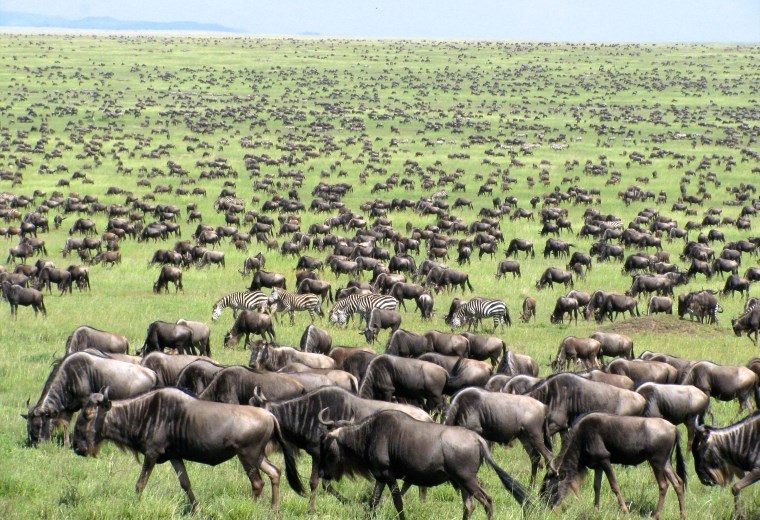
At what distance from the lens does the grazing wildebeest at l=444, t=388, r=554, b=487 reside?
1210 cm

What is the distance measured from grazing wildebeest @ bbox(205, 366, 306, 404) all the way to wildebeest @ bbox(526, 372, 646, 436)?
11.9 feet

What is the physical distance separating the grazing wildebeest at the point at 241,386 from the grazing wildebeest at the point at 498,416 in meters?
2.33

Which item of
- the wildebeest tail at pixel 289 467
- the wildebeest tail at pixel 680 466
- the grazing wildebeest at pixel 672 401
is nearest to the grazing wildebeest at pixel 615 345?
the grazing wildebeest at pixel 672 401

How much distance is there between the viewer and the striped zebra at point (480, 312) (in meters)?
25.0

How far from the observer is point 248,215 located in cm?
4419

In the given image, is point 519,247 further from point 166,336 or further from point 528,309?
point 166,336

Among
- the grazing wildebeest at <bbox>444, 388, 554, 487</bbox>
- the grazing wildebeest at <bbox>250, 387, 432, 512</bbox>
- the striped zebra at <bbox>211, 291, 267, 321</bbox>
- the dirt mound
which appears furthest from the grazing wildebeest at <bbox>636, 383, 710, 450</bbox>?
A: the striped zebra at <bbox>211, 291, 267, 321</bbox>

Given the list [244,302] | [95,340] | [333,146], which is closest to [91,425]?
[95,340]

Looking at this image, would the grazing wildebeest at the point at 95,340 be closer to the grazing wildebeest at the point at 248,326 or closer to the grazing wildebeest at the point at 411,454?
the grazing wildebeest at the point at 248,326

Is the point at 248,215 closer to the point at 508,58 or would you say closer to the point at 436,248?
the point at 436,248

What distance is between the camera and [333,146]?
226 ft

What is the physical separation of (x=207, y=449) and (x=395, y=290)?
18.1 meters

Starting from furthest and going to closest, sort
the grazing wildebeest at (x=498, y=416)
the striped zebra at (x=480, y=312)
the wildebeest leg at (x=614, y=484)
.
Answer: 1. the striped zebra at (x=480, y=312)
2. the grazing wildebeest at (x=498, y=416)
3. the wildebeest leg at (x=614, y=484)

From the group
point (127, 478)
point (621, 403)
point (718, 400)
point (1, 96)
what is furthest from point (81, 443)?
point (1, 96)
